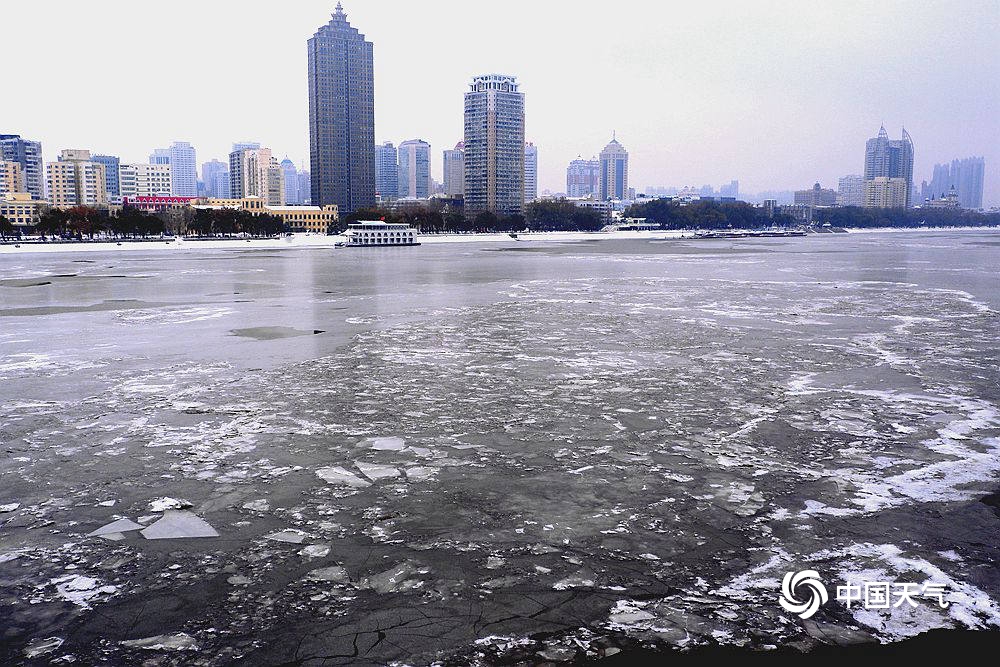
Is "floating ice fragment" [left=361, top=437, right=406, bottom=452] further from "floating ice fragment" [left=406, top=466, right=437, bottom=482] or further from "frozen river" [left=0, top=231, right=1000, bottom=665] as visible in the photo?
"floating ice fragment" [left=406, top=466, right=437, bottom=482]

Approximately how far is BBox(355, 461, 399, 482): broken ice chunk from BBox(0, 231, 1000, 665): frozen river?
0.03 meters

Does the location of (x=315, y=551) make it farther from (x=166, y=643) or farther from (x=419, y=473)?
(x=419, y=473)

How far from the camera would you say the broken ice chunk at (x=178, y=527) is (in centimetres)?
675

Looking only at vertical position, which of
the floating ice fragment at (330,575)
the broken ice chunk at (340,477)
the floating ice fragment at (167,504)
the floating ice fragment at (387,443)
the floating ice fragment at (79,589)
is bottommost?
the floating ice fragment at (79,589)

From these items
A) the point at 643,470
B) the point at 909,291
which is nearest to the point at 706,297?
the point at 909,291

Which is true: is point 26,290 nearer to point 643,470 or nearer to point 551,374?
point 551,374

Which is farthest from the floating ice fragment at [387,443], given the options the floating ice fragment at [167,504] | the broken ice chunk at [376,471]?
the floating ice fragment at [167,504]

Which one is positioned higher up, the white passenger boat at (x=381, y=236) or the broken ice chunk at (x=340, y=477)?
the white passenger boat at (x=381, y=236)

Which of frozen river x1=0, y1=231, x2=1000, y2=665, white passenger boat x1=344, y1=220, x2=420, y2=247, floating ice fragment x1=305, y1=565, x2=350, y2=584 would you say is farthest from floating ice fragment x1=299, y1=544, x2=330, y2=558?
white passenger boat x1=344, y1=220, x2=420, y2=247

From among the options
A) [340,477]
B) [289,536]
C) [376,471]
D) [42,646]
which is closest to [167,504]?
[289,536]

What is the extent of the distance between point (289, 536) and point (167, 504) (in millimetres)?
1482

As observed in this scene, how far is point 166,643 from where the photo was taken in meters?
5.09

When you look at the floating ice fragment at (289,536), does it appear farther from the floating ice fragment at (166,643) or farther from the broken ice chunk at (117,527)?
the floating ice fragment at (166,643)

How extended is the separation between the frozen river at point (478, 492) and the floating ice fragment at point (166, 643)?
13 mm
